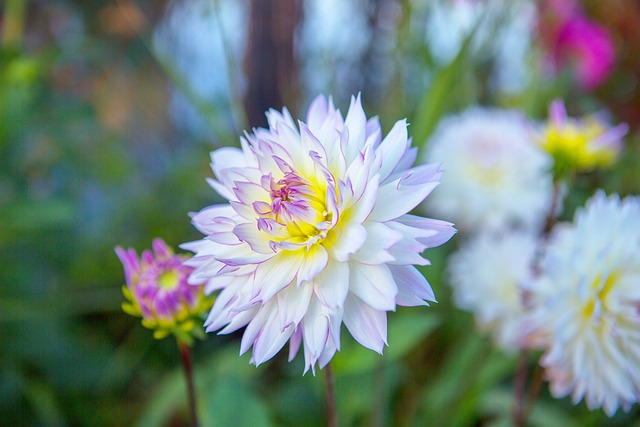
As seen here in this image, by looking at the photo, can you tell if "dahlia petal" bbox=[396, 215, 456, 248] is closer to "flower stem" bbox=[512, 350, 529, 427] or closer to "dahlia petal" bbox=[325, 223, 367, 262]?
"dahlia petal" bbox=[325, 223, 367, 262]

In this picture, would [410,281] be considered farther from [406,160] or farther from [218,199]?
[218,199]

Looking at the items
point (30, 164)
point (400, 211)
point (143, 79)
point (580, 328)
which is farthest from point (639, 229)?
point (143, 79)

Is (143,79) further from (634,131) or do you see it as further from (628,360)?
(628,360)

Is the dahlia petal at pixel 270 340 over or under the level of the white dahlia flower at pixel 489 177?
under

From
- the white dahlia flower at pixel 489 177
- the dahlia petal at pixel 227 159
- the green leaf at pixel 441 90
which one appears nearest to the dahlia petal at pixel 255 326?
the dahlia petal at pixel 227 159

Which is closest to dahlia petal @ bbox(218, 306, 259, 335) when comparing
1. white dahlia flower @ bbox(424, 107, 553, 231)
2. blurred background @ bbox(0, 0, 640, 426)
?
blurred background @ bbox(0, 0, 640, 426)

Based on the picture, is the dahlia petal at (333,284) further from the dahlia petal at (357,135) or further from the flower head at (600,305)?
the flower head at (600,305)

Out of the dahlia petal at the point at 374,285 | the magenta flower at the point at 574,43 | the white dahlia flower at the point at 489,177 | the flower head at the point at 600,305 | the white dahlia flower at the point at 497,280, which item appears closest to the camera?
the dahlia petal at the point at 374,285
